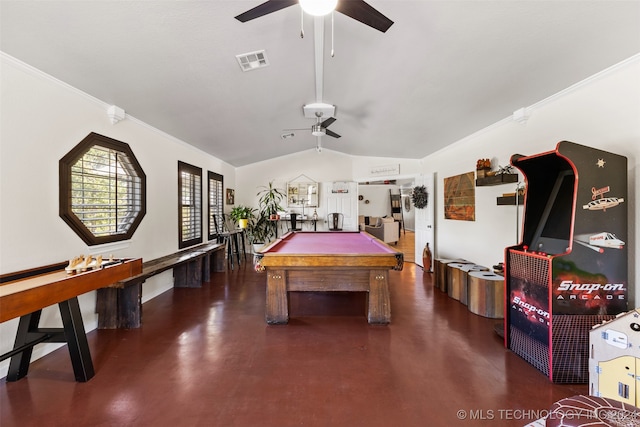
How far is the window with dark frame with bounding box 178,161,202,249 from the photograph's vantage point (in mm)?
4855

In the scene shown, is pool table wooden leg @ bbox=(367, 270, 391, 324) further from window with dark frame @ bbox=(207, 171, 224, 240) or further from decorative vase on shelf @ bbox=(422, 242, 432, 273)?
window with dark frame @ bbox=(207, 171, 224, 240)

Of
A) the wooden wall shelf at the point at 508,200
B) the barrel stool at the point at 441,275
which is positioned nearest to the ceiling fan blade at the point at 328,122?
the wooden wall shelf at the point at 508,200

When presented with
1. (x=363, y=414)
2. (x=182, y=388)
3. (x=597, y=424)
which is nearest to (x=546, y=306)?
(x=597, y=424)

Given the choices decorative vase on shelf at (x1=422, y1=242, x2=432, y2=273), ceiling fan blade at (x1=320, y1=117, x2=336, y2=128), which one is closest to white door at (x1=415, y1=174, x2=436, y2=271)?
decorative vase on shelf at (x1=422, y1=242, x2=432, y2=273)

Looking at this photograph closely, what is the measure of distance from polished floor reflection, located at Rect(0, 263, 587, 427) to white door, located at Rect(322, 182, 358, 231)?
4.19 metres

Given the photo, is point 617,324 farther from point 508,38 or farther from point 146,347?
point 146,347

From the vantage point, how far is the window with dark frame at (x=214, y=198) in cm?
604

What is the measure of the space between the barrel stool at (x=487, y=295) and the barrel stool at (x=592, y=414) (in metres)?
2.25

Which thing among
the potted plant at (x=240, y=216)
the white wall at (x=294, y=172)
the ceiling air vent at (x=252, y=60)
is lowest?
the potted plant at (x=240, y=216)

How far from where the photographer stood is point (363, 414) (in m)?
1.77

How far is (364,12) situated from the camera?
1.71 m

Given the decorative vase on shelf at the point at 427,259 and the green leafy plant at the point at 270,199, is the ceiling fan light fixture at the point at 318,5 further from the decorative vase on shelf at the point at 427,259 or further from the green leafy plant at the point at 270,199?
the green leafy plant at the point at 270,199

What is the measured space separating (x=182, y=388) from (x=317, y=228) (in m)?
5.75

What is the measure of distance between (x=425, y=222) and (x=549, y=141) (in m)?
3.13
